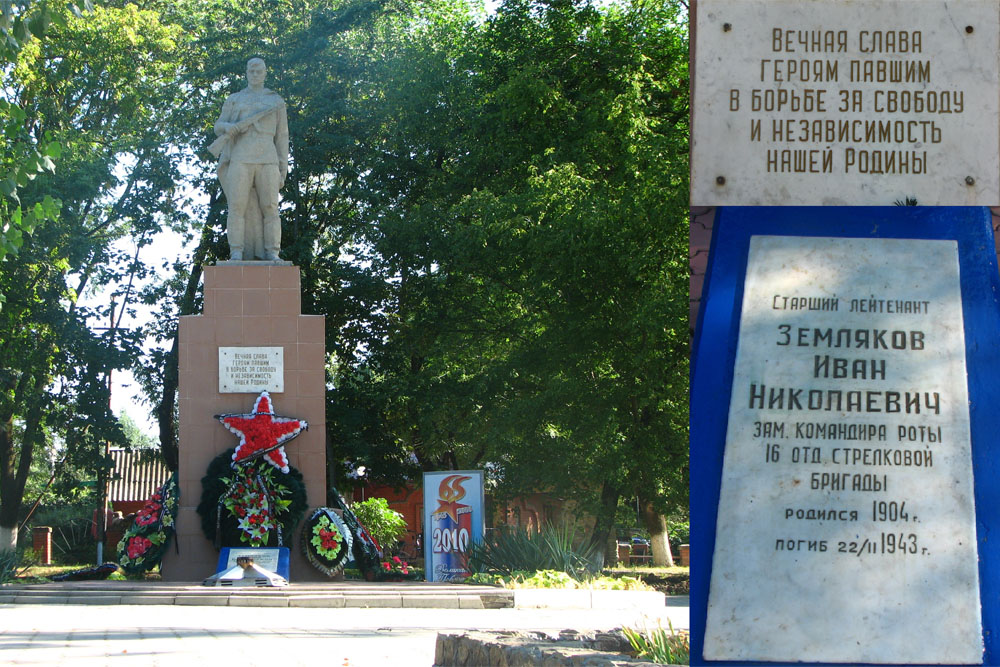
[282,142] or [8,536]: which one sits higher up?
[282,142]

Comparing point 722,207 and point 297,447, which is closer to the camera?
point 722,207

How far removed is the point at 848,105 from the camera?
4203 millimetres

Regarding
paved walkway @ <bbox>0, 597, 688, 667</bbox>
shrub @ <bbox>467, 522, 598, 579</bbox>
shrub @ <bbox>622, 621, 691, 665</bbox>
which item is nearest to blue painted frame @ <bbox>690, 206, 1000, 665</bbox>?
shrub @ <bbox>622, 621, 691, 665</bbox>

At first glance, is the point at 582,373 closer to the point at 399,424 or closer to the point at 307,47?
the point at 399,424

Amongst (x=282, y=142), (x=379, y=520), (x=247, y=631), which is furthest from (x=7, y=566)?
(x=379, y=520)

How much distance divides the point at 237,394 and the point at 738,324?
467 inches

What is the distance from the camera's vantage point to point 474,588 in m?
13.4

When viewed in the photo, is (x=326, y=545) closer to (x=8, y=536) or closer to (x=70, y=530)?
(x=8, y=536)

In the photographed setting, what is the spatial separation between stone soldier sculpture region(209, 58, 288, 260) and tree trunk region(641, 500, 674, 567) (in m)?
11.3

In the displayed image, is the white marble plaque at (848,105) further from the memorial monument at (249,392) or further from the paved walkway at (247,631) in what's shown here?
Answer: the memorial monument at (249,392)

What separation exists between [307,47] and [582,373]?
31.7 ft

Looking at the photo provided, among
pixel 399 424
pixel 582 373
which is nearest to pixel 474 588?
pixel 582 373

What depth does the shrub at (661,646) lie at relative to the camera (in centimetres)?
562

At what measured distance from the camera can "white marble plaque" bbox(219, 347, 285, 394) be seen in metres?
15.4
